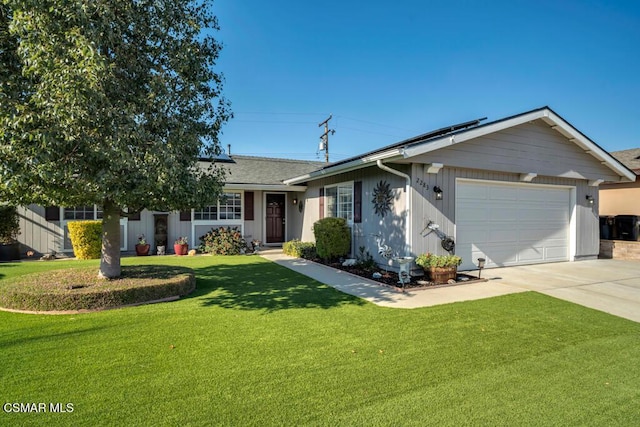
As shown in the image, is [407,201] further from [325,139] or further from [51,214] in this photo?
[325,139]

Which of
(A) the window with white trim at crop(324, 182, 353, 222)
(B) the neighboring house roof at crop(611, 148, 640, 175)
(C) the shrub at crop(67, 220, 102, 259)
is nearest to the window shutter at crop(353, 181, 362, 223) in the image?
(A) the window with white trim at crop(324, 182, 353, 222)

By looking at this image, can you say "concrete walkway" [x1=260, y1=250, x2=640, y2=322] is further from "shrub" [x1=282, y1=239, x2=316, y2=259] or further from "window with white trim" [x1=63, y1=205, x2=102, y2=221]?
"window with white trim" [x1=63, y1=205, x2=102, y2=221]

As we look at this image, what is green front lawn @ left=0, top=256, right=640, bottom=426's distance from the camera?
2.28 metres

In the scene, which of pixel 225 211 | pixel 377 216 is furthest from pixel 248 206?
pixel 377 216

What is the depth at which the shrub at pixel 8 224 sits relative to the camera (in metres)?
8.95

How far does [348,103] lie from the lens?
706 inches

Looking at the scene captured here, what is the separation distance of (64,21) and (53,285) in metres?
3.60

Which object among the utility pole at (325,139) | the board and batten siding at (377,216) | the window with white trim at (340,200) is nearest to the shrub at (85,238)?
the window with white trim at (340,200)

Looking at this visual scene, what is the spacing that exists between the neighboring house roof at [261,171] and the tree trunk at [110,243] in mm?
4985

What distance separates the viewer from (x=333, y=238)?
8758 millimetres

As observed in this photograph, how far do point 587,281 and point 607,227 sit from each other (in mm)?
5914

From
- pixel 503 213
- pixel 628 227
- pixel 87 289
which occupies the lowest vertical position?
pixel 87 289

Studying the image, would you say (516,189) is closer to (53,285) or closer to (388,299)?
(388,299)

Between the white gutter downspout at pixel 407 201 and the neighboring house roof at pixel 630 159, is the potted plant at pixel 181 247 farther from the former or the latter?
the neighboring house roof at pixel 630 159
